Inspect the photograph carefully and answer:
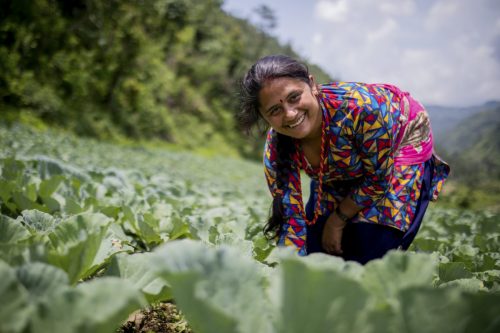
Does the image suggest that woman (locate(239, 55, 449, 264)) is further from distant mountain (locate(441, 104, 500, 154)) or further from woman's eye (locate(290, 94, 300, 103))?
distant mountain (locate(441, 104, 500, 154))

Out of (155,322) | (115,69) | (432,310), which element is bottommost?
(155,322)

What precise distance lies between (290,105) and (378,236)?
94cm

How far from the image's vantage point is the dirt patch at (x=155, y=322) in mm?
1301

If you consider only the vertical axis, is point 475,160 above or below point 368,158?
above

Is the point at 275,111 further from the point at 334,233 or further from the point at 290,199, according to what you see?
the point at 334,233

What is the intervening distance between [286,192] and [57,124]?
41.1ft

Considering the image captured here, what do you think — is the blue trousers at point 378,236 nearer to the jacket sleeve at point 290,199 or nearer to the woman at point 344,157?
the woman at point 344,157

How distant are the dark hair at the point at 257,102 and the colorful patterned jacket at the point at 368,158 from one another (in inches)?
1.2

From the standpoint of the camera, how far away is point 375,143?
184 cm

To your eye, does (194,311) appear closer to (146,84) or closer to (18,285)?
(18,285)

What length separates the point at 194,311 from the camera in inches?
28.2

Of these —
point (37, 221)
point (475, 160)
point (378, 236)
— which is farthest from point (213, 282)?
point (475, 160)

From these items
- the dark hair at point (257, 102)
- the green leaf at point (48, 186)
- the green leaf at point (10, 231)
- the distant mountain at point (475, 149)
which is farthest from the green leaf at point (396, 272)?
the distant mountain at point (475, 149)

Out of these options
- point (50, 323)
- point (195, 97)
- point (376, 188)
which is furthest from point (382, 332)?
point (195, 97)
